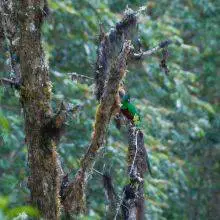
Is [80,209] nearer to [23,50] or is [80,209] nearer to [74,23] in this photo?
[23,50]

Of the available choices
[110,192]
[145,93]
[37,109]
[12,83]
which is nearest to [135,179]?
[110,192]

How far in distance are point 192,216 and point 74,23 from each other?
176 inches

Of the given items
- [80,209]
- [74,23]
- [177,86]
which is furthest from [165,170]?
[80,209]

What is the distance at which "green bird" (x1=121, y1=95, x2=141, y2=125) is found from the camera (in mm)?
3210

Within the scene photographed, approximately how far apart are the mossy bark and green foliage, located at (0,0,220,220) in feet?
4.28

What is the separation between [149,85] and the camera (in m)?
7.73

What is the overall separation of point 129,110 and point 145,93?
455 cm

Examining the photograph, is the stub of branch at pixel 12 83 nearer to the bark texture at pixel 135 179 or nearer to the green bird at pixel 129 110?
the green bird at pixel 129 110

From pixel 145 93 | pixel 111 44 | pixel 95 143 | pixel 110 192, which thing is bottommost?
pixel 110 192

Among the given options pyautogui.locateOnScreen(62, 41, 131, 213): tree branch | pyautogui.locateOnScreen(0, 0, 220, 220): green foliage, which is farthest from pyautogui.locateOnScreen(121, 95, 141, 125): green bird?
pyautogui.locateOnScreen(0, 0, 220, 220): green foliage

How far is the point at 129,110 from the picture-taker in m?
3.27

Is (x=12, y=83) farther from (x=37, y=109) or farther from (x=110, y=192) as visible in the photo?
(x=110, y=192)

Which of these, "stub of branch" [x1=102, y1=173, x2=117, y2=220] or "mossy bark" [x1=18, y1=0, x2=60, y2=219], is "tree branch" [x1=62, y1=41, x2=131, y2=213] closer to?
"mossy bark" [x1=18, y1=0, x2=60, y2=219]

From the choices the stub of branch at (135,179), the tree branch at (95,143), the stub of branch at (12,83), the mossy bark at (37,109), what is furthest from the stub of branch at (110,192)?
the stub of branch at (12,83)
